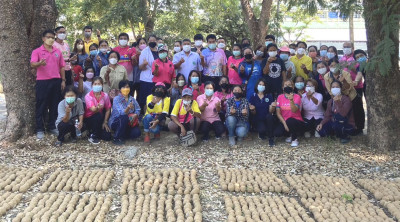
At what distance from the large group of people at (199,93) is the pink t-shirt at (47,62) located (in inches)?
0.7

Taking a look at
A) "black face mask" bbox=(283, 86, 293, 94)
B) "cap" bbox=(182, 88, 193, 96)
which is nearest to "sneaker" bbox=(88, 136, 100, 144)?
"cap" bbox=(182, 88, 193, 96)

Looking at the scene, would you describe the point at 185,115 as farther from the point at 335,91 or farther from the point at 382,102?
the point at 382,102

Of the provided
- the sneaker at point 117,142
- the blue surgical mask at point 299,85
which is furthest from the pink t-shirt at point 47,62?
the blue surgical mask at point 299,85

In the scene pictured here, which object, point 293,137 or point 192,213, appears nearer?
point 192,213

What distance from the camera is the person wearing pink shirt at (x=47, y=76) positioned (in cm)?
703

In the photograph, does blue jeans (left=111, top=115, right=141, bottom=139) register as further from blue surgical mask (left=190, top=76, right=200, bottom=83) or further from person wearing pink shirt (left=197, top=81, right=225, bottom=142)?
blue surgical mask (left=190, top=76, right=200, bottom=83)

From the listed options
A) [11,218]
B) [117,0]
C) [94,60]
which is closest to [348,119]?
[94,60]

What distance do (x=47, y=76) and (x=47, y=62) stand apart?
26 cm

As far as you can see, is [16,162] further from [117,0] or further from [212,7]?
[212,7]

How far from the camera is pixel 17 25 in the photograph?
7.27 meters

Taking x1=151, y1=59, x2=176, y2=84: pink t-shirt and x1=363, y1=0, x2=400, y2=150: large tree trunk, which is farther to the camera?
x1=151, y1=59, x2=176, y2=84: pink t-shirt

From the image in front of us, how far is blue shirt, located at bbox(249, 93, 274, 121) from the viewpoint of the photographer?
7.25m

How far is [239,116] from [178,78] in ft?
4.54

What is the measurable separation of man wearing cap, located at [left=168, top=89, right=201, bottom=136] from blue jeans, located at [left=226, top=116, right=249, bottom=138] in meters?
0.58
